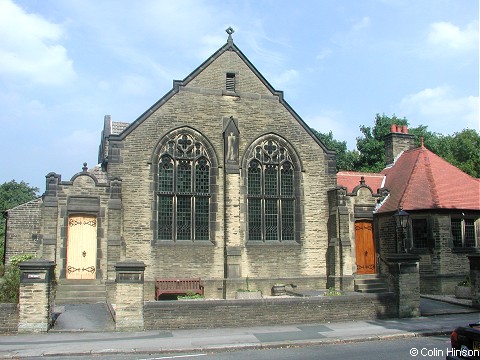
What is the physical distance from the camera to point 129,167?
20219mm

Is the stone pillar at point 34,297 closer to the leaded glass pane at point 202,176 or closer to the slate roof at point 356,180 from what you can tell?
the leaded glass pane at point 202,176

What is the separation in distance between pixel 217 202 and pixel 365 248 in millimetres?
8231

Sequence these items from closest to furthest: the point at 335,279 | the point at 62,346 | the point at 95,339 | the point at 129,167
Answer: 1. the point at 62,346
2. the point at 95,339
3. the point at 129,167
4. the point at 335,279

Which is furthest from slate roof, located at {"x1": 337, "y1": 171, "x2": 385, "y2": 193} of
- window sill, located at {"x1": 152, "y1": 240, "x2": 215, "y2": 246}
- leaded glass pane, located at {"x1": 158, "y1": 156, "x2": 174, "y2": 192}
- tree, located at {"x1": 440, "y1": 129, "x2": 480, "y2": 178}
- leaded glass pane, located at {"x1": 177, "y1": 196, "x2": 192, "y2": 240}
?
tree, located at {"x1": 440, "y1": 129, "x2": 480, "y2": 178}

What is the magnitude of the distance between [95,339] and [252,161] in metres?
11.8

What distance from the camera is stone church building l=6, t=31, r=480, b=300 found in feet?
63.7

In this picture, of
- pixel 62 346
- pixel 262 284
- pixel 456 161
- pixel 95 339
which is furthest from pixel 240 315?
pixel 456 161

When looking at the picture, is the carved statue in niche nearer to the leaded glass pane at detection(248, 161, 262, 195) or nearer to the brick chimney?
the leaded glass pane at detection(248, 161, 262, 195)

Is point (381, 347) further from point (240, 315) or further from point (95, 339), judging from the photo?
point (95, 339)

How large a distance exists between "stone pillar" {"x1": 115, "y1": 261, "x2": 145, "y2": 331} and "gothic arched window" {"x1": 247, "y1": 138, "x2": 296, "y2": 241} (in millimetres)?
8587

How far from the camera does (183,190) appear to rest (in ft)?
69.1

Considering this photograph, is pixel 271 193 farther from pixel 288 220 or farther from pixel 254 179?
pixel 288 220

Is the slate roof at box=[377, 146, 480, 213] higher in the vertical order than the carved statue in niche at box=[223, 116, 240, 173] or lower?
lower

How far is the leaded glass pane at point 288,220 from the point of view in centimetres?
2223
